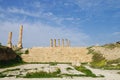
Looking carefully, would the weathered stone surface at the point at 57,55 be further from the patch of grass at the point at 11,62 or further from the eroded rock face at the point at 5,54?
the eroded rock face at the point at 5,54

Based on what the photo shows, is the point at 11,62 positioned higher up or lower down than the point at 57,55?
lower down

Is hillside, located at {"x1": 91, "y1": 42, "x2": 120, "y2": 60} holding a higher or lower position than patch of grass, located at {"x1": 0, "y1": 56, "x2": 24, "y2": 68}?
higher

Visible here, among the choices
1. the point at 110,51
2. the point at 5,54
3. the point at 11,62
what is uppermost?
the point at 110,51

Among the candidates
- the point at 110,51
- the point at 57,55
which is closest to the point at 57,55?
the point at 57,55

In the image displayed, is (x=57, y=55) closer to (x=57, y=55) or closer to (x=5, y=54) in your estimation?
(x=57, y=55)

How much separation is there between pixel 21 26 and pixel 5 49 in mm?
22200

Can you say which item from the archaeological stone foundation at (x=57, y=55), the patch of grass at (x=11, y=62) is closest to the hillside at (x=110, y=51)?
the archaeological stone foundation at (x=57, y=55)

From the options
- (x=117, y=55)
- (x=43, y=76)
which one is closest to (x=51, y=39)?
(x=117, y=55)

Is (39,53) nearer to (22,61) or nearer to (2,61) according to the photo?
(22,61)

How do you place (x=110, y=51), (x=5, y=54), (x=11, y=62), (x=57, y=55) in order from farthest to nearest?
(x=57, y=55) < (x=110, y=51) < (x=11, y=62) < (x=5, y=54)

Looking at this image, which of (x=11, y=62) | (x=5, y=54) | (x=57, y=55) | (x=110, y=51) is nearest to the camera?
(x=5, y=54)

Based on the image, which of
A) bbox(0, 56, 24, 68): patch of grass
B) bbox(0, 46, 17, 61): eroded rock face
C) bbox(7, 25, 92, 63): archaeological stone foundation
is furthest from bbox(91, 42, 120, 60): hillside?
bbox(0, 46, 17, 61): eroded rock face

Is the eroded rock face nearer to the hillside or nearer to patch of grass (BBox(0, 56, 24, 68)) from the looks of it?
patch of grass (BBox(0, 56, 24, 68))

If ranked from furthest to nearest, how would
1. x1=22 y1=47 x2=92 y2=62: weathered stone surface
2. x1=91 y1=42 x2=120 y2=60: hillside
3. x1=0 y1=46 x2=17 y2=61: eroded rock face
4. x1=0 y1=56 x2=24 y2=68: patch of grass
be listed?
x1=22 y1=47 x2=92 y2=62: weathered stone surface
x1=91 y1=42 x2=120 y2=60: hillside
x1=0 y1=46 x2=17 y2=61: eroded rock face
x1=0 y1=56 x2=24 y2=68: patch of grass
